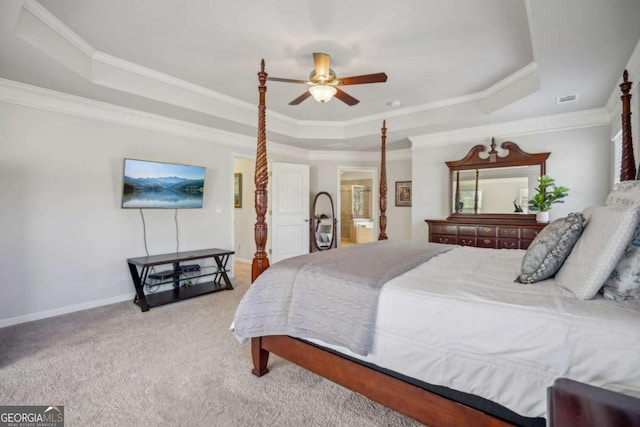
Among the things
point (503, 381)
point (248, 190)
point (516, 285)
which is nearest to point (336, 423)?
point (503, 381)

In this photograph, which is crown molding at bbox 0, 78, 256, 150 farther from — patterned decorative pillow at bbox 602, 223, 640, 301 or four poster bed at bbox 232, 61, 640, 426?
patterned decorative pillow at bbox 602, 223, 640, 301

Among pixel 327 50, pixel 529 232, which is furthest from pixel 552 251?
pixel 529 232

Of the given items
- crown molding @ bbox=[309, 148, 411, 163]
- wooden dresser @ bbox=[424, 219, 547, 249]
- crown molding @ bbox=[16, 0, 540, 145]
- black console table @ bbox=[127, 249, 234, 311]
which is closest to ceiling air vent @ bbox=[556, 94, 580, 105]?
crown molding @ bbox=[16, 0, 540, 145]

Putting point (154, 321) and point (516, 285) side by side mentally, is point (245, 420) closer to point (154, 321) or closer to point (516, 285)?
point (516, 285)

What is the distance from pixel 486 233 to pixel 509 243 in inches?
11.8

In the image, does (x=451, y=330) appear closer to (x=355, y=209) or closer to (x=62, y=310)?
(x=62, y=310)

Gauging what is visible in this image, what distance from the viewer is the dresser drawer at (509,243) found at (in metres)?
3.96

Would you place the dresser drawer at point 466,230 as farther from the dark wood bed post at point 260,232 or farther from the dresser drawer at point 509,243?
the dark wood bed post at point 260,232

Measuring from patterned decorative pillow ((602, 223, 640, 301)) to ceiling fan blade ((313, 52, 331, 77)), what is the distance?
2421 mm

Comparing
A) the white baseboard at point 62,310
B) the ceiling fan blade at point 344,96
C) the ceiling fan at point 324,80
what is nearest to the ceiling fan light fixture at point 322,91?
the ceiling fan at point 324,80

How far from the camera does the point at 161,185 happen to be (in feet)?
12.7

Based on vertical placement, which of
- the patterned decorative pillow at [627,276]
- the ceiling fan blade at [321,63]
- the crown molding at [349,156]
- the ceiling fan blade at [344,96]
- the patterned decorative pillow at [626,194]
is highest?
the ceiling fan blade at [321,63]

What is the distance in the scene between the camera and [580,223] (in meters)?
1.47

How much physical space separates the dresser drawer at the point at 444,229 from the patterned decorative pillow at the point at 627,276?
10.7 ft
